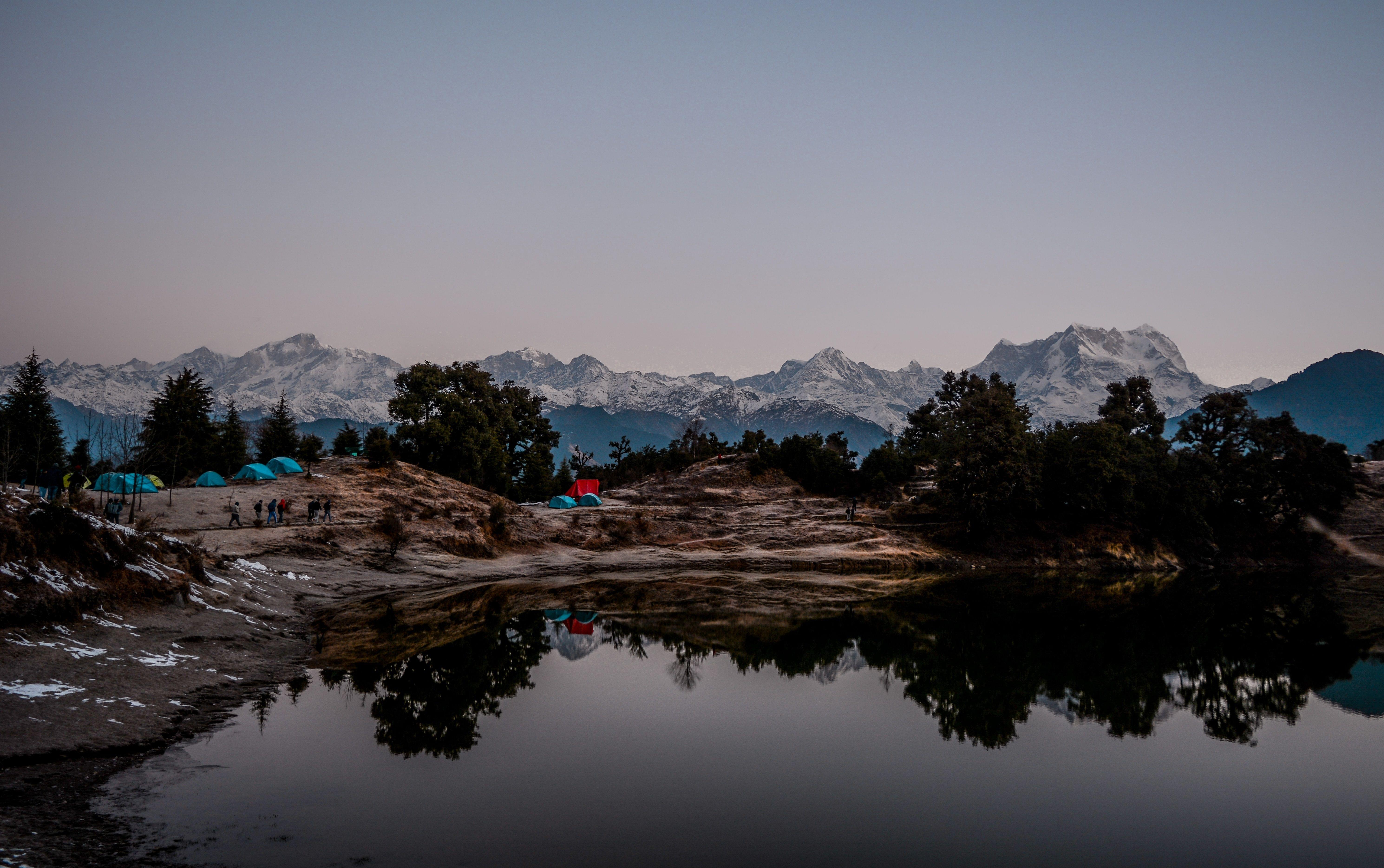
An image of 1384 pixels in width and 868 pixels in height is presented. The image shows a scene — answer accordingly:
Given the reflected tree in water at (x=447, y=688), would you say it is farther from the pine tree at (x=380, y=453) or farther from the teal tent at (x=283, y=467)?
the teal tent at (x=283, y=467)

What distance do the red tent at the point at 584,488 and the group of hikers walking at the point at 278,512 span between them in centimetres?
3196

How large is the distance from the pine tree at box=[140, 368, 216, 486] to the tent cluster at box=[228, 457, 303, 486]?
391 centimetres

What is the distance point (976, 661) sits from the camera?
33594 millimetres

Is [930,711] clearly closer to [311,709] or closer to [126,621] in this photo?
[311,709]

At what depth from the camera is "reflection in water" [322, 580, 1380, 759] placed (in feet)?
82.7

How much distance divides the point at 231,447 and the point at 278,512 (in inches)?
1199

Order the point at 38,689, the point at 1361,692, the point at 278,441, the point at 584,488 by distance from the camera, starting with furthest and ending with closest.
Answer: the point at 584,488
the point at 278,441
the point at 1361,692
the point at 38,689

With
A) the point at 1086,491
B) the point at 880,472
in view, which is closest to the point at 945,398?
the point at 880,472

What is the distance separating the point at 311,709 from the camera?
2302 cm

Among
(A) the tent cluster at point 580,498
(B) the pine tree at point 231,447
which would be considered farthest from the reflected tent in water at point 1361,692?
(B) the pine tree at point 231,447

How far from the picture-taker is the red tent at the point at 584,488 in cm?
8738

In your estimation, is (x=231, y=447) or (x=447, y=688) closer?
(x=447, y=688)

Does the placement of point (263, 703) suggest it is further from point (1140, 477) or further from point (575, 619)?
point (1140, 477)

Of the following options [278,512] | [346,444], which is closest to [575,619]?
[278,512]
